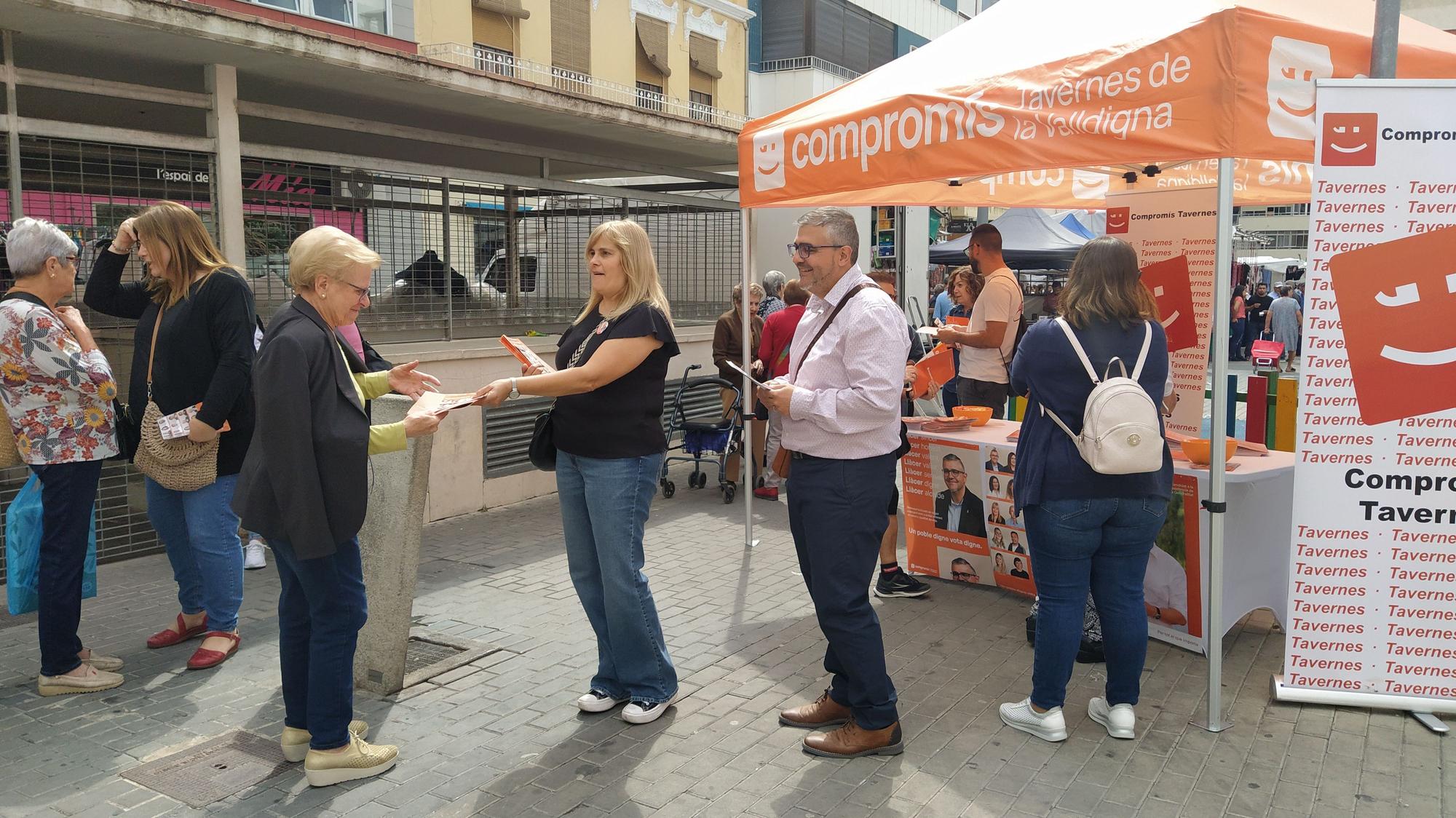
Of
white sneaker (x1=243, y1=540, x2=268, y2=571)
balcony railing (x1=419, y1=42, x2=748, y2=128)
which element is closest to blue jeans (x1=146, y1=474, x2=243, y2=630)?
white sneaker (x1=243, y1=540, x2=268, y2=571)

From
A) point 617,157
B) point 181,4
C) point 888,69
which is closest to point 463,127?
point 617,157

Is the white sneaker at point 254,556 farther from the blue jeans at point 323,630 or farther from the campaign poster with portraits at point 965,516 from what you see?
the campaign poster with portraits at point 965,516

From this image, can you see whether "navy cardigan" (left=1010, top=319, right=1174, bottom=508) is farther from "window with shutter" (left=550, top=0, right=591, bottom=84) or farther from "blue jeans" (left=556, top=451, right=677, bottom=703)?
"window with shutter" (left=550, top=0, right=591, bottom=84)

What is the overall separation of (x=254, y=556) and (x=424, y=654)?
2036 millimetres

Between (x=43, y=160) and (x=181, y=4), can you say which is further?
(x=43, y=160)

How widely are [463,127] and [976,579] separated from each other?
5.66 metres

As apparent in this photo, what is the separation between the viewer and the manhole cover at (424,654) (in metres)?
4.75

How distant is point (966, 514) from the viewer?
5691mm

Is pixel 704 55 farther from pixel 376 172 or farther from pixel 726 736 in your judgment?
pixel 726 736

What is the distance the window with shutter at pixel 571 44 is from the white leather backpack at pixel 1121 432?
19426mm

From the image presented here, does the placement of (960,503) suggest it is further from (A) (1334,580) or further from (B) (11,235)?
(B) (11,235)

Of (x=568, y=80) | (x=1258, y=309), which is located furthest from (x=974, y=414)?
(x=1258, y=309)

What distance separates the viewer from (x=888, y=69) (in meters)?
5.91

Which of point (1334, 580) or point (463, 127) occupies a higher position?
point (463, 127)
